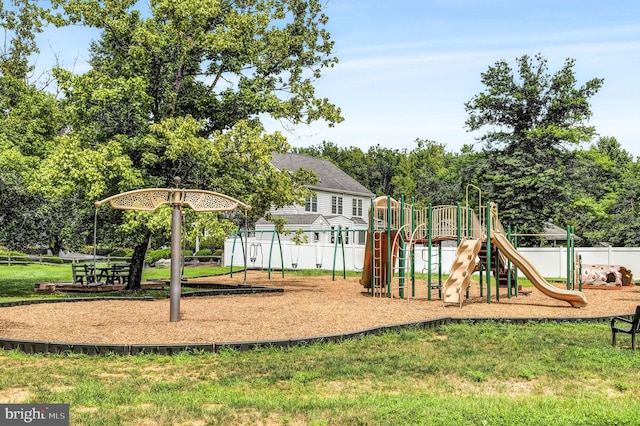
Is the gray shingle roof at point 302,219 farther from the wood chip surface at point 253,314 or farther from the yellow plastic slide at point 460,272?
the yellow plastic slide at point 460,272

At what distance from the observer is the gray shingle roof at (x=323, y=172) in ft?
166

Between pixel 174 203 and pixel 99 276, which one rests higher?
pixel 174 203

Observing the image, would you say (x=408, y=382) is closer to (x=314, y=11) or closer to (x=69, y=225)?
(x=69, y=225)

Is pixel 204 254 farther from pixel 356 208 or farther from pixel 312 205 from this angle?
pixel 356 208

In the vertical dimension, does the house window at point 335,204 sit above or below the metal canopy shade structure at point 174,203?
above

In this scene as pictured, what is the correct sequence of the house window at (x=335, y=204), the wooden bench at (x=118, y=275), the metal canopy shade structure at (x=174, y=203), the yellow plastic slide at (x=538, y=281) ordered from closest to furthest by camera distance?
the metal canopy shade structure at (x=174, y=203) → the yellow plastic slide at (x=538, y=281) → the wooden bench at (x=118, y=275) → the house window at (x=335, y=204)

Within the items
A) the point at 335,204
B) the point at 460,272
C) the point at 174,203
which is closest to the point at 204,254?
the point at 335,204

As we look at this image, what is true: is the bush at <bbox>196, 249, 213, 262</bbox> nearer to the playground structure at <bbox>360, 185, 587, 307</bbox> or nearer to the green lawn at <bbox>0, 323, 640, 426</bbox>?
the playground structure at <bbox>360, 185, 587, 307</bbox>

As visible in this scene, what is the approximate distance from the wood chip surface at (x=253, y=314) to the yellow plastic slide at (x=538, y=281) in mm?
315

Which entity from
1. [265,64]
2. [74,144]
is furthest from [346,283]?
[74,144]

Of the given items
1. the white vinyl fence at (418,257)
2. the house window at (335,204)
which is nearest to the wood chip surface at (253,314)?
the white vinyl fence at (418,257)

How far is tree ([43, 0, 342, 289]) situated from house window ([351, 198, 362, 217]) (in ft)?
99.9

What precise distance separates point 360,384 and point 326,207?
4220 cm

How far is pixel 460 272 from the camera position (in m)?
17.8
